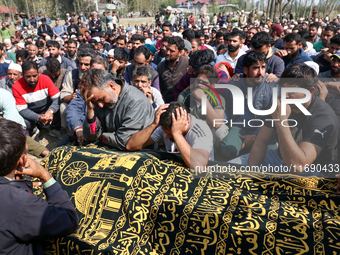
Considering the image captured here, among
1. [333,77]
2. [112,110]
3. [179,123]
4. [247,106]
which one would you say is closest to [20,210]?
[179,123]

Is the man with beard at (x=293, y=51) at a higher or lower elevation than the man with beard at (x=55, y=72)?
higher

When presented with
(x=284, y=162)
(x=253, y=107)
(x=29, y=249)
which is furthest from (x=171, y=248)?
(x=253, y=107)

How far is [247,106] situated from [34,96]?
398 centimetres

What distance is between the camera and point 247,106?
347 cm

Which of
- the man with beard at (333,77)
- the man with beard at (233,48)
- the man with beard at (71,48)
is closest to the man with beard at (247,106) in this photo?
the man with beard at (333,77)

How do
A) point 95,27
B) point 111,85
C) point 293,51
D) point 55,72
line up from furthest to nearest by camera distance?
point 95,27 → point 55,72 → point 293,51 → point 111,85

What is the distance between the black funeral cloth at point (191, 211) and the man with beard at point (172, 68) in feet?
9.35

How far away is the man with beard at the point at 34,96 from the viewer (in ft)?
16.4

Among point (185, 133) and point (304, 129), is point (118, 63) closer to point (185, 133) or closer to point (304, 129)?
point (185, 133)

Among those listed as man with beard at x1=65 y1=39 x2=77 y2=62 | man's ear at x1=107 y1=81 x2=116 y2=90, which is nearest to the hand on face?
man's ear at x1=107 y1=81 x2=116 y2=90

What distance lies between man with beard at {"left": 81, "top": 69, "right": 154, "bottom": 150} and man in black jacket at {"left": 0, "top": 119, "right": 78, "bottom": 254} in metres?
1.18

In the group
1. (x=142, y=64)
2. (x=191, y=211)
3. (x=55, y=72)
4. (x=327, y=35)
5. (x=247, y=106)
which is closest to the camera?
(x=191, y=211)

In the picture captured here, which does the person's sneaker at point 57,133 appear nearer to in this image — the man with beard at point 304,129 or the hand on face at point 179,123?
the hand on face at point 179,123

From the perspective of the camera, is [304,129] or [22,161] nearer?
[22,161]
